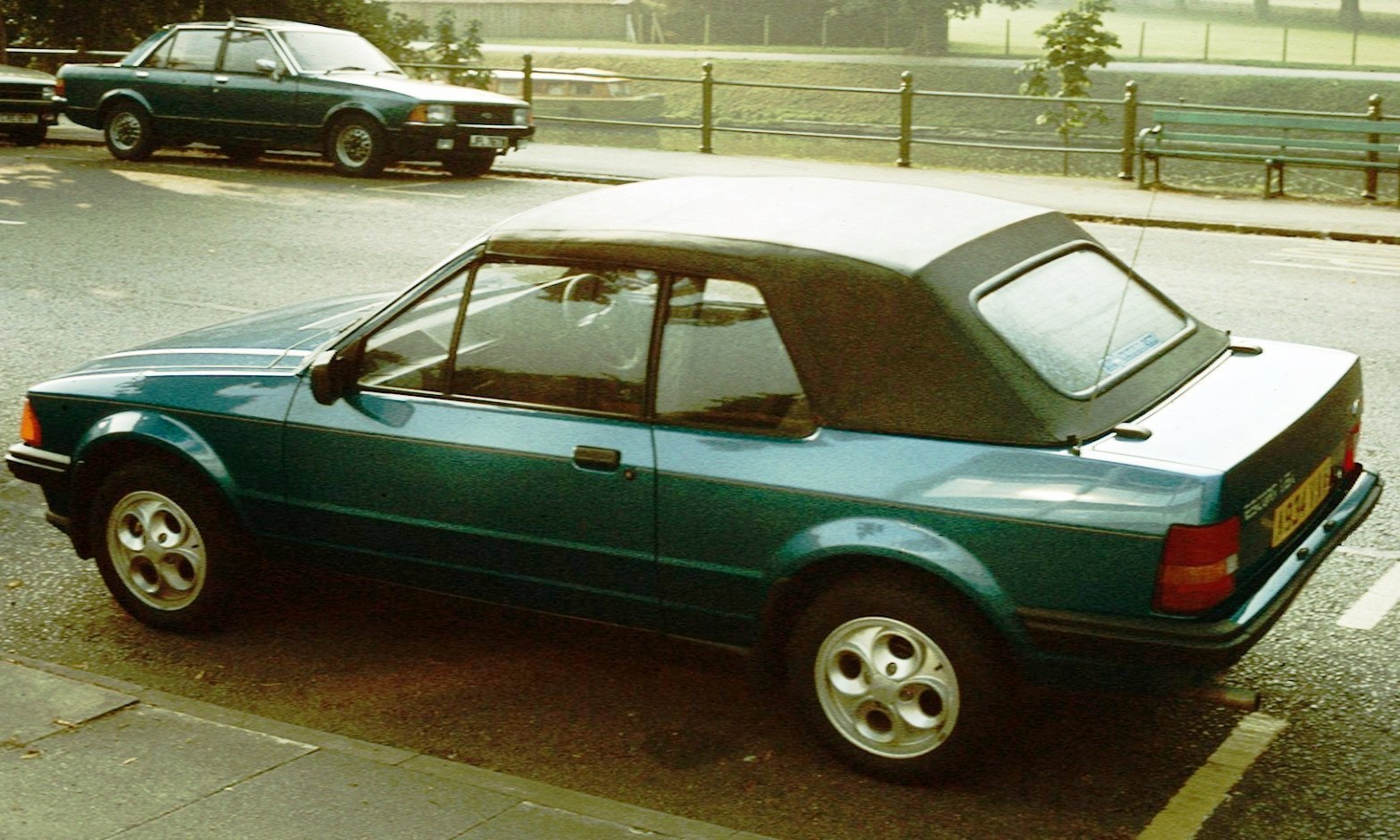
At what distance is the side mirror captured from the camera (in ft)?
15.6

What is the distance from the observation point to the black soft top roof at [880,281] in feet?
13.0

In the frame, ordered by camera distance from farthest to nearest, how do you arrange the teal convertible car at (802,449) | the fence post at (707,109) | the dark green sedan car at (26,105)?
1. the fence post at (707,109)
2. the dark green sedan car at (26,105)
3. the teal convertible car at (802,449)

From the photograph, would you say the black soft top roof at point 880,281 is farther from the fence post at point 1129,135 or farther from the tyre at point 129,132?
the tyre at point 129,132

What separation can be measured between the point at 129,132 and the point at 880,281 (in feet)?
56.9

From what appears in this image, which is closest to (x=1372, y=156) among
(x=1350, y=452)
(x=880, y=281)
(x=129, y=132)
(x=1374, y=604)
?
(x=1374, y=604)

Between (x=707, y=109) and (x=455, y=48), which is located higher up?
(x=455, y=48)

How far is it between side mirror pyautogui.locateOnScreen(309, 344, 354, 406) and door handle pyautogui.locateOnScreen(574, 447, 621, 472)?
860 millimetres

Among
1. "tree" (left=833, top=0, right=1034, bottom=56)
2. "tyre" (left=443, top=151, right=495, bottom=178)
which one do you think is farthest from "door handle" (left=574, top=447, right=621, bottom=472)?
"tree" (left=833, top=0, right=1034, bottom=56)

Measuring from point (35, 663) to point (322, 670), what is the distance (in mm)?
847

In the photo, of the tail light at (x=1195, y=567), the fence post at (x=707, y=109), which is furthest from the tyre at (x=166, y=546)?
the fence post at (x=707, y=109)

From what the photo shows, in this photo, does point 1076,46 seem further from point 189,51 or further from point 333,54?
point 189,51

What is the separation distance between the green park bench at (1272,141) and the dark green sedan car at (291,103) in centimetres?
750

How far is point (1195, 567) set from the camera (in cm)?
366

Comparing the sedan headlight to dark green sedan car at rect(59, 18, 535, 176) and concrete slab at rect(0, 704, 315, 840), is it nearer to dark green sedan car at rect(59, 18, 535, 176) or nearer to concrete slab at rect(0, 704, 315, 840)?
dark green sedan car at rect(59, 18, 535, 176)
